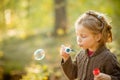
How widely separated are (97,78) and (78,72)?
0.48 metres

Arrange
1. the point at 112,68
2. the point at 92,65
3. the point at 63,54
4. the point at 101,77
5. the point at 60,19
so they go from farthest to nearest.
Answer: the point at 60,19 < the point at 63,54 < the point at 92,65 < the point at 112,68 < the point at 101,77

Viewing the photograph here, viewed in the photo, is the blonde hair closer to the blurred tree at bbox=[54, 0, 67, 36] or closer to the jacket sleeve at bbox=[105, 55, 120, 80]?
the jacket sleeve at bbox=[105, 55, 120, 80]

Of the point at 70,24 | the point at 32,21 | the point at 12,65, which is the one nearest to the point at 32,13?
the point at 32,21

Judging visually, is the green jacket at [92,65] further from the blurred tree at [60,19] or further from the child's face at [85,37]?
the blurred tree at [60,19]

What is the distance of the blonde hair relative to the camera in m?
4.19

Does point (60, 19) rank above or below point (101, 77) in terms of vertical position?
above

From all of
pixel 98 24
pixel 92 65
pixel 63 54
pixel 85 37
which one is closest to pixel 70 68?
pixel 63 54

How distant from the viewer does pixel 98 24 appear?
423 centimetres

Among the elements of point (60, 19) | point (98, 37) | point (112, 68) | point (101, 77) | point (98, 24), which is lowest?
point (101, 77)

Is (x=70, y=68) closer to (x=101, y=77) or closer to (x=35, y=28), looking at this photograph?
(x=101, y=77)

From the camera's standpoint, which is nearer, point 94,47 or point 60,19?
point 94,47

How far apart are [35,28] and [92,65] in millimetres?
12130

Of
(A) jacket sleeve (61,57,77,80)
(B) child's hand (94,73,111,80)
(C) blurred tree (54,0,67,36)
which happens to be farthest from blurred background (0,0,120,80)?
(B) child's hand (94,73,111,80)

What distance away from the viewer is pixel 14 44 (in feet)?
47.0
